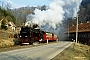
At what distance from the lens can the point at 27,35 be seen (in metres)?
39.4

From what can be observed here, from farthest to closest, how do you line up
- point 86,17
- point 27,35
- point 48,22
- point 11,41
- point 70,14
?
point 86,17 < point 70,14 < point 48,22 < point 11,41 < point 27,35

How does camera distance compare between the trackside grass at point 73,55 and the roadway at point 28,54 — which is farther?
the trackside grass at point 73,55

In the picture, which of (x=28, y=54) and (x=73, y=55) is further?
(x=73, y=55)

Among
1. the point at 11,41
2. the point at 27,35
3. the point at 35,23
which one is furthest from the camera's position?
the point at 35,23

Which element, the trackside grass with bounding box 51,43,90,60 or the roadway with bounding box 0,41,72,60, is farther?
the trackside grass with bounding box 51,43,90,60

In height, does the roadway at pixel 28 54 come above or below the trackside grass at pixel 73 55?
above

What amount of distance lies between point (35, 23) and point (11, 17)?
50.7m

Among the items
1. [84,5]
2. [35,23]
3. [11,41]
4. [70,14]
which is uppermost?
[84,5]

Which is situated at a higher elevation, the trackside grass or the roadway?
the roadway

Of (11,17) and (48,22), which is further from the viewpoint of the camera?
(11,17)

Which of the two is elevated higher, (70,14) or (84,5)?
(84,5)

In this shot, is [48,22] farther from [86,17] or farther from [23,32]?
[86,17]

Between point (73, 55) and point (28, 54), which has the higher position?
point (28, 54)

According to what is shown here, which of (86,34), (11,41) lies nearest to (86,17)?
(86,34)
